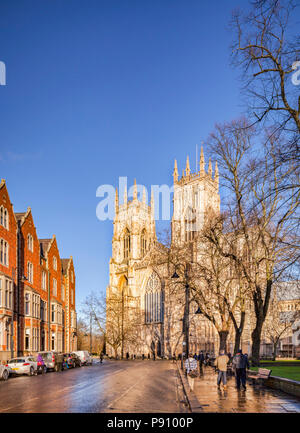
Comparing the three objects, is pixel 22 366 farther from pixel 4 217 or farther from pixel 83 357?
pixel 83 357

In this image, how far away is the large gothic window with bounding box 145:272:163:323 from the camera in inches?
3396

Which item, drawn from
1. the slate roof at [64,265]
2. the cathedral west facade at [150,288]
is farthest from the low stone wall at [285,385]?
the cathedral west facade at [150,288]

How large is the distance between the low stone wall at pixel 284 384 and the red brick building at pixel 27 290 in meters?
20.3

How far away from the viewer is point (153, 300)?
8769cm

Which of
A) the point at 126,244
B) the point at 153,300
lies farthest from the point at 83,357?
the point at 126,244

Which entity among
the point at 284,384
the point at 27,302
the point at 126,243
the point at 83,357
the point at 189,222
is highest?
the point at 189,222

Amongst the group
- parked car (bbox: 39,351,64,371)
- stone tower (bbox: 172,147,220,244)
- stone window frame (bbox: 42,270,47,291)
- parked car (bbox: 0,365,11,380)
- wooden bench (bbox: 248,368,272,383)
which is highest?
stone tower (bbox: 172,147,220,244)

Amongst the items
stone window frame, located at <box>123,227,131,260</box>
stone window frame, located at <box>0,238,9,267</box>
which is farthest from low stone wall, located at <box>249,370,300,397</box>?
stone window frame, located at <box>123,227,131,260</box>

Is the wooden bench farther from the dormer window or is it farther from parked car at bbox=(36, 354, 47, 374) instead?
the dormer window

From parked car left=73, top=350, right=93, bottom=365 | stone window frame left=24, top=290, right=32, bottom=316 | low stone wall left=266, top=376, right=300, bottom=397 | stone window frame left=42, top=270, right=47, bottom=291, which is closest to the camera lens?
low stone wall left=266, top=376, right=300, bottom=397

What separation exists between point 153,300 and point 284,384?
233ft

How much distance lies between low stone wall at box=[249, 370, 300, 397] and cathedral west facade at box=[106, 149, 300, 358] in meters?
44.0

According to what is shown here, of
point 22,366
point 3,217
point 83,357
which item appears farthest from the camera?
point 83,357
